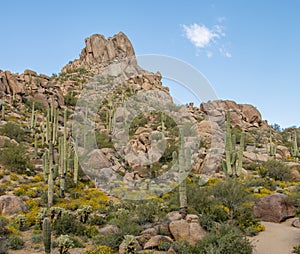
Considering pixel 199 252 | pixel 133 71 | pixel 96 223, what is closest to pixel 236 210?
pixel 199 252

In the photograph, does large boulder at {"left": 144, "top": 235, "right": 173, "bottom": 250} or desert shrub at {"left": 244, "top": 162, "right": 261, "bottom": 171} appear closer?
large boulder at {"left": 144, "top": 235, "right": 173, "bottom": 250}

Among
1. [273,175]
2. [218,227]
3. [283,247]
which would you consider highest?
[273,175]

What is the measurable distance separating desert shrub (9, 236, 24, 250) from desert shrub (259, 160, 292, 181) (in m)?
17.9

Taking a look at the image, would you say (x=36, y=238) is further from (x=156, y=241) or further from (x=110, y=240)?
(x=156, y=241)

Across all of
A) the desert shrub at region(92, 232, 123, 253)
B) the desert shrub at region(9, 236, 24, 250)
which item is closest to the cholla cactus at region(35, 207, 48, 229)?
the desert shrub at region(9, 236, 24, 250)

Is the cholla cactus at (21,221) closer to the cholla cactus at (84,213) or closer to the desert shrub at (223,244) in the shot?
the cholla cactus at (84,213)

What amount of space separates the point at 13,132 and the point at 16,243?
16803mm

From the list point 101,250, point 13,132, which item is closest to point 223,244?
point 101,250

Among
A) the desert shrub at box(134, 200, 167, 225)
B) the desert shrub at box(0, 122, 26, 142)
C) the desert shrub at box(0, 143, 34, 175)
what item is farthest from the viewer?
the desert shrub at box(0, 122, 26, 142)

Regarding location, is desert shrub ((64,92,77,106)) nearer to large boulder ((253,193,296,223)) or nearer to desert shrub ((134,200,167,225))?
desert shrub ((134,200,167,225))

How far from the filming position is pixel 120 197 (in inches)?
664

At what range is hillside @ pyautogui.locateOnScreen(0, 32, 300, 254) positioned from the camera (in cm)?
948

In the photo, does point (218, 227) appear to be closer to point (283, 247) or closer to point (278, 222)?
point (283, 247)

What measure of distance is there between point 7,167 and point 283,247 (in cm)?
1580
